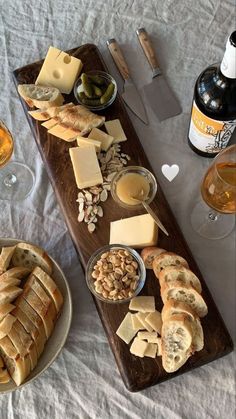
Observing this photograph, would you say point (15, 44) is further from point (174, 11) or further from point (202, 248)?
point (202, 248)

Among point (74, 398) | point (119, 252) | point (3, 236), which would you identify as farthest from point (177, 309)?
point (3, 236)

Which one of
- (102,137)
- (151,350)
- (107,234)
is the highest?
(102,137)

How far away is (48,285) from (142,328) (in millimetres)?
176

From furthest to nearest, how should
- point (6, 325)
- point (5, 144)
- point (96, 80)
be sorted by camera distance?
point (96, 80)
point (5, 144)
point (6, 325)

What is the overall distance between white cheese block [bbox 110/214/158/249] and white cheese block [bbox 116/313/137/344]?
131 mm

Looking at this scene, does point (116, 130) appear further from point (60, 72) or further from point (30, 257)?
point (30, 257)

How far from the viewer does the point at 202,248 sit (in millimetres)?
989

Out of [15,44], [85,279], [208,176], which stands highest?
[15,44]

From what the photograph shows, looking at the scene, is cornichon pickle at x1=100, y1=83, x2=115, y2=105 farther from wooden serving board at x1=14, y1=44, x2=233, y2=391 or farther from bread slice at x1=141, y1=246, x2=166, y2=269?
bread slice at x1=141, y1=246, x2=166, y2=269

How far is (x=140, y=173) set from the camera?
1003 millimetres

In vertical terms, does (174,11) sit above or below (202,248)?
above

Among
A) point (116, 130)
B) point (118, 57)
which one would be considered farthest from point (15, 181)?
point (118, 57)

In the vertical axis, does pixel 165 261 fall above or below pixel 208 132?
below

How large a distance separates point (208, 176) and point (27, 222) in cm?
35
